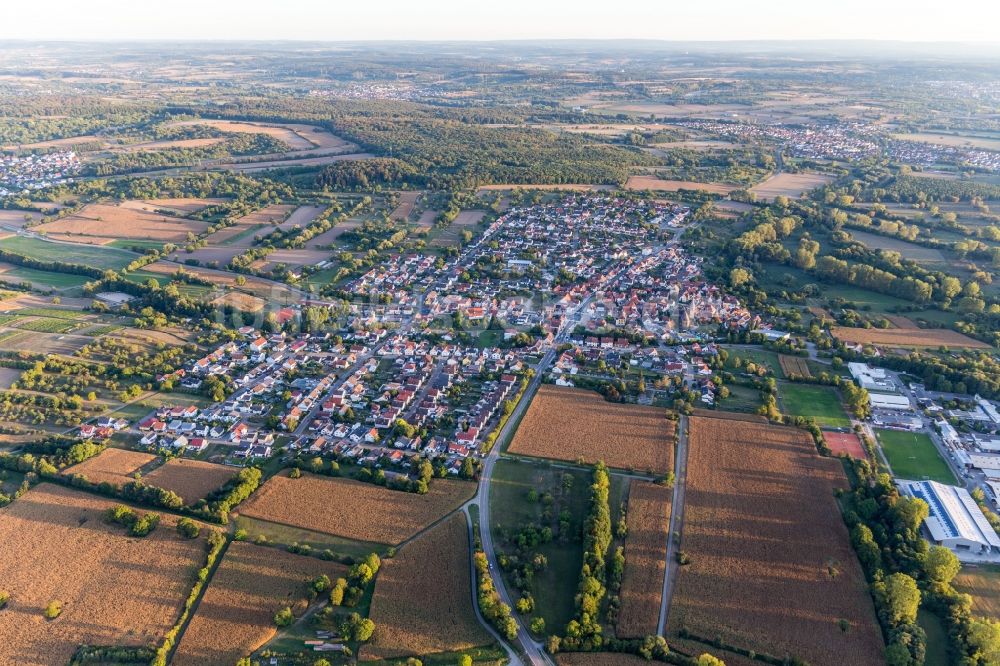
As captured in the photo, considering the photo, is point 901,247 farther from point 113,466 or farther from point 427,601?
point 113,466

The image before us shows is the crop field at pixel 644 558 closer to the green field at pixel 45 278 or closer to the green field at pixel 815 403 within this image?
the green field at pixel 815 403

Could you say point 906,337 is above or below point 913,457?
above

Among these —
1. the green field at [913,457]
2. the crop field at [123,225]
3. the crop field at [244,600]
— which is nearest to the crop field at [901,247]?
the green field at [913,457]

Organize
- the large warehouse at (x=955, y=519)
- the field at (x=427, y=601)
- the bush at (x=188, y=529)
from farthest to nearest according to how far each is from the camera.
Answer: the bush at (x=188, y=529) < the large warehouse at (x=955, y=519) < the field at (x=427, y=601)

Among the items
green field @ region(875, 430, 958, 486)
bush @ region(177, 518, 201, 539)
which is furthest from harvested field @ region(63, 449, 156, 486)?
green field @ region(875, 430, 958, 486)

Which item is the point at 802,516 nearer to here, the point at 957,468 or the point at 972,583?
the point at 972,583

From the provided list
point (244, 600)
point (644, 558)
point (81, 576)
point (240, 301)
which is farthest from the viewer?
point (240, 301)

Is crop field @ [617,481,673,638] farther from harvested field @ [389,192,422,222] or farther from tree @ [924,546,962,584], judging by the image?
harvested field @ [389,192,422,222]

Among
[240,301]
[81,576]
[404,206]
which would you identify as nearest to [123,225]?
[240,301]
